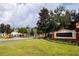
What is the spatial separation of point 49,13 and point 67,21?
9.3 inches

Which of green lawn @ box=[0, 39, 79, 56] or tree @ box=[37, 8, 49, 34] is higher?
tree @ box=[37, 8, 49, 34]

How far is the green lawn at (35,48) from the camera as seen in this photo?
433cm

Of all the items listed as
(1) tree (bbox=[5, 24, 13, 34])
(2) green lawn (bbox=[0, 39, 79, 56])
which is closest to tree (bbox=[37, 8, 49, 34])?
(2) green lawn (bbox=[0, 39, 79, 56])

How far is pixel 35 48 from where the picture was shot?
4.37m

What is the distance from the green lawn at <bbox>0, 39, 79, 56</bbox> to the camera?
4328 mm

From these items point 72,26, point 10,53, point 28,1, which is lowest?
point 10,53

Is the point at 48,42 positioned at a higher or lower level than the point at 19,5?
lower

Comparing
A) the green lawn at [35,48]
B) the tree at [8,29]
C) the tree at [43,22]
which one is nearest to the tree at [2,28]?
the tree at [8,29]

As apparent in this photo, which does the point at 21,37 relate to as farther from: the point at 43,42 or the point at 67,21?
the point at 67,21

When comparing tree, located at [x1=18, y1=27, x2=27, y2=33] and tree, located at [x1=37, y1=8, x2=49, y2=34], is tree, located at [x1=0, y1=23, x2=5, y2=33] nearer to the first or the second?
tree, located at [x1=18, y1=27, x2=27, y2=33]

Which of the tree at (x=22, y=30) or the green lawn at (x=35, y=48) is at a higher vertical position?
the tree at (x=22, y=30)

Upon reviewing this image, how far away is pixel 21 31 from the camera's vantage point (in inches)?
171

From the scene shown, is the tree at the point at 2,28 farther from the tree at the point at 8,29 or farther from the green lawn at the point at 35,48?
the green lawn at the point at 35,48

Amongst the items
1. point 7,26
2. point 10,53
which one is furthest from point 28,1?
point 10,53
